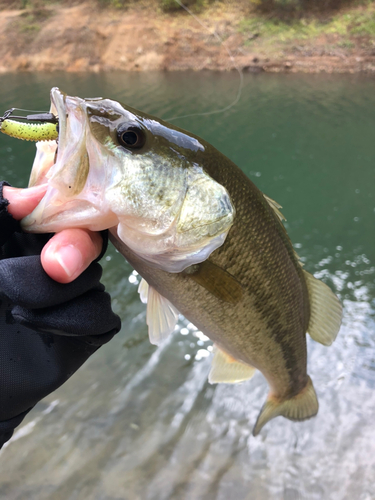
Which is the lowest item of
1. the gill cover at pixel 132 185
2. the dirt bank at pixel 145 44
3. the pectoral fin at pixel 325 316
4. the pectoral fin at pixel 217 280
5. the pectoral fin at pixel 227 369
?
the dirt bank at pixel 145 44

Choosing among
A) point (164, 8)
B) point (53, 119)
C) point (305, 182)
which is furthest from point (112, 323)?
point (164, 8)

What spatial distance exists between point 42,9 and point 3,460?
3147cm

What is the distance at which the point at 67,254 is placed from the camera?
1076mm

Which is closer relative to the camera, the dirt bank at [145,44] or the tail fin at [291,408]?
the tail fin at [291,408]

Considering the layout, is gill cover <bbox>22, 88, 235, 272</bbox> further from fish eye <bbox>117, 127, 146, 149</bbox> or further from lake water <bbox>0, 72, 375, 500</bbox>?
lake water <bbox>0, 72, 375, 500</bbox>

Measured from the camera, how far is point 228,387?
3.44 m

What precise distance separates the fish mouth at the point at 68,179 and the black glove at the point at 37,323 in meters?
0.17

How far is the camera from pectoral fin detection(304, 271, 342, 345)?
1.92 metres

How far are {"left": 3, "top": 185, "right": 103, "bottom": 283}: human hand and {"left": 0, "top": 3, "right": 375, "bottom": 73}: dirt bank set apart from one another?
21.5 meters

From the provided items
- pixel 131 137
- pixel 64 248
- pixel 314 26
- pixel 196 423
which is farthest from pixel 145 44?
pixel 64 248

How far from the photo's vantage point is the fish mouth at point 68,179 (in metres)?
1.01

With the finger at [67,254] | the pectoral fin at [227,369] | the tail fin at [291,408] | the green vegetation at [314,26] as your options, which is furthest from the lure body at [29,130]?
the green vegetation at [314,26]

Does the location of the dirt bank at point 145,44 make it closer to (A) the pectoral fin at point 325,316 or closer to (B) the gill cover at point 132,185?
(A) the pectoral fin at point 325,316

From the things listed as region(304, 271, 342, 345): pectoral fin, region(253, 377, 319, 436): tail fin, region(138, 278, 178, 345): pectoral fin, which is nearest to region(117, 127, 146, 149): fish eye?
region(138, 278, 178, 345): pectoral fin
